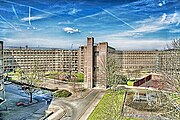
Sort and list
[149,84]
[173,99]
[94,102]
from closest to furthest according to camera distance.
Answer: [173,99], [94,102], [149,84]

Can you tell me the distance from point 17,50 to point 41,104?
16.0m

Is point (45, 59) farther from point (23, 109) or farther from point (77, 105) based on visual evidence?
point (23, 109)

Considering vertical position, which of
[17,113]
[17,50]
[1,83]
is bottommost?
[17,113]

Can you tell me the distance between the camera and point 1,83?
9.41m

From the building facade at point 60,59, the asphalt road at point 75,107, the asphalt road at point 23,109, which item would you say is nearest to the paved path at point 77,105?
the asphalt road at point 75,107

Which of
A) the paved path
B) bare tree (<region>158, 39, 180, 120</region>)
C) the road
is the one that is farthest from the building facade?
bare tree (<region>158, 39, 180, 120</region>)

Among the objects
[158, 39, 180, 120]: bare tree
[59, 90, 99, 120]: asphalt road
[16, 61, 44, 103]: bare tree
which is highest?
[158, 39, 180, 120]: bare tree

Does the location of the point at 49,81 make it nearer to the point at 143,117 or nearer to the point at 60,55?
the point at 60,55

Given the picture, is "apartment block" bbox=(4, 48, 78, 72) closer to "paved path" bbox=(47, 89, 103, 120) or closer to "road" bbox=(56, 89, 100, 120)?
"paved path" bbox=(47, 89, 103, 120)

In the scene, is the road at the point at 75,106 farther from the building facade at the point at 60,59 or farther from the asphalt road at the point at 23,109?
the building facade at the point at 60,59

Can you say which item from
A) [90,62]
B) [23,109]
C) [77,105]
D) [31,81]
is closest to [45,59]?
[90,62]

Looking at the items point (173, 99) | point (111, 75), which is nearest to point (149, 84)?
point (111, 75)

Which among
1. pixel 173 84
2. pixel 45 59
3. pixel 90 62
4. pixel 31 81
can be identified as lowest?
pixel 31 81

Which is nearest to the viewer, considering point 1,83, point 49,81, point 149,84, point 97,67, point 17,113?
point 1,83
